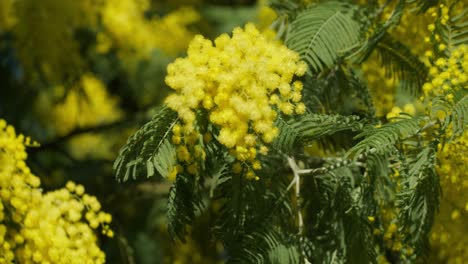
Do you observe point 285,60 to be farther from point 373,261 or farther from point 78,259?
point 78,259

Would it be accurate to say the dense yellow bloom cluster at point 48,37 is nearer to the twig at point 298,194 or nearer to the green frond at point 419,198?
the twig at point 298,194

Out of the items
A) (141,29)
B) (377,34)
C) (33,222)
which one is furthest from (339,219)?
(141,29)

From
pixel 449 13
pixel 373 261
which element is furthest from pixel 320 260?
pixel 449 13

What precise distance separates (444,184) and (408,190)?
310 millimetres

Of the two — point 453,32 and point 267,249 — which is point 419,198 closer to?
point 267,249

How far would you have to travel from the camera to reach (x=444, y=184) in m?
3.01

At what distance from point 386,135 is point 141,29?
3717mm

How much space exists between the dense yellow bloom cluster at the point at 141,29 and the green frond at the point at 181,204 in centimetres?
308

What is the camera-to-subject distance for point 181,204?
2918mm

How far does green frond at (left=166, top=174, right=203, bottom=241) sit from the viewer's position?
9.45ft

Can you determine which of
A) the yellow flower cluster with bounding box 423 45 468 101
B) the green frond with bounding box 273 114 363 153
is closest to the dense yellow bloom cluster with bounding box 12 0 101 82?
the green frond with bounding box 273 114 363 153

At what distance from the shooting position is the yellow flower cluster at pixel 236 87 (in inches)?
101

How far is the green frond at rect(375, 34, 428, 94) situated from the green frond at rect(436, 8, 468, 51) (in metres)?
0.28

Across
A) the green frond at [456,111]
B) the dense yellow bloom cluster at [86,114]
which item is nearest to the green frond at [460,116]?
the green frond at [456,111]
